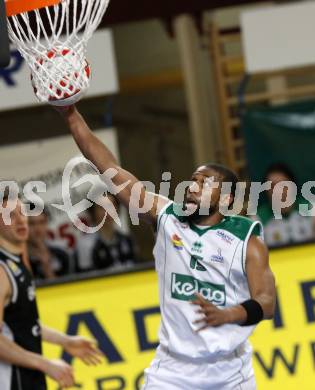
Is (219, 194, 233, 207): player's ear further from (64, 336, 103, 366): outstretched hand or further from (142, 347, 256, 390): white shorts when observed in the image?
(64, 336, 103, 366): outstretched hand

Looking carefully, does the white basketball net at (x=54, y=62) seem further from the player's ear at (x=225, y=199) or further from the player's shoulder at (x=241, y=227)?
the player's shoulder at (x=241, y=227)

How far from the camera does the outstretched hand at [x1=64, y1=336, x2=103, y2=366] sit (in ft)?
21.7

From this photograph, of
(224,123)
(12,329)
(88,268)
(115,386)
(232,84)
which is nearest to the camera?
(12,329)

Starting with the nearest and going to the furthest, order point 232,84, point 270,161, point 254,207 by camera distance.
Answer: point 254,207 → point 270,161 → point 232,84

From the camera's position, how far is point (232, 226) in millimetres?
5902

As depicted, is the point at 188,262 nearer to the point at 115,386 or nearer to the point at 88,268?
the point at 115,386

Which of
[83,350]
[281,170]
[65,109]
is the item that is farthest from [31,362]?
[281,170]

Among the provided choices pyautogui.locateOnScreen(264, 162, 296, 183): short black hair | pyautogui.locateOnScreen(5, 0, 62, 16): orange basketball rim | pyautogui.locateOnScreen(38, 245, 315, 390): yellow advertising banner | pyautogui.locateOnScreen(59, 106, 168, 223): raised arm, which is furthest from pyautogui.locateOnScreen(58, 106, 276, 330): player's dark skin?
pyautogui.locateOnScreen(264, 162, 296, 183): short black hair

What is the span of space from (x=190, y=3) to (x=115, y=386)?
5.19 meters

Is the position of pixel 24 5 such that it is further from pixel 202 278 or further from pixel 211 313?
pixel 211 313

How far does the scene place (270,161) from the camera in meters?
11.2

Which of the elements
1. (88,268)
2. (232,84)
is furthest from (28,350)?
(232,84)

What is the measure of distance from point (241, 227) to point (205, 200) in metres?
0.27

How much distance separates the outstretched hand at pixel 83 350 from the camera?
6.61 m
